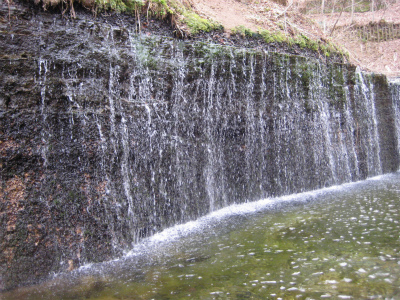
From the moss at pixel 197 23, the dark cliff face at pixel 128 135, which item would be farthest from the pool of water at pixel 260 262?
the moss at pixel 197 23

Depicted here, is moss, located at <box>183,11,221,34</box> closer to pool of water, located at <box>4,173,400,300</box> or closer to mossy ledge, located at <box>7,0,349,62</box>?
mossy ledge, located at <box>7,0,349,62</box>

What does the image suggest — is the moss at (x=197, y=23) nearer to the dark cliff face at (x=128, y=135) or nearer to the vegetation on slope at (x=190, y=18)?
the vegetation on slope at (x=190, y=18)

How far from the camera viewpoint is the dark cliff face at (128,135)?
371cm

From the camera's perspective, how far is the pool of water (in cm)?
279

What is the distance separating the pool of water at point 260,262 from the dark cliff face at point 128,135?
469mm

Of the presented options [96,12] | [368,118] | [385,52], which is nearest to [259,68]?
[96,12]

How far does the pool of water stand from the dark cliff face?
47 cm

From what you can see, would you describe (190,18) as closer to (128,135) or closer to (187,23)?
(187,23)

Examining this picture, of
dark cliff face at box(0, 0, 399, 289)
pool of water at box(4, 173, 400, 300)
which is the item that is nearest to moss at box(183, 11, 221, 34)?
dark cliff face at box(0, 0, 399, 289)

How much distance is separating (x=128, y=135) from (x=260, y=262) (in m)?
2.63

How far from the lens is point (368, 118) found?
31.3 feet

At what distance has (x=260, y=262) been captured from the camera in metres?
3.41

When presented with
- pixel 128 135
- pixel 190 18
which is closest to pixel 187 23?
pixel 190 18

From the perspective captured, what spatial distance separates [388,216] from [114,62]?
4.72 metres
